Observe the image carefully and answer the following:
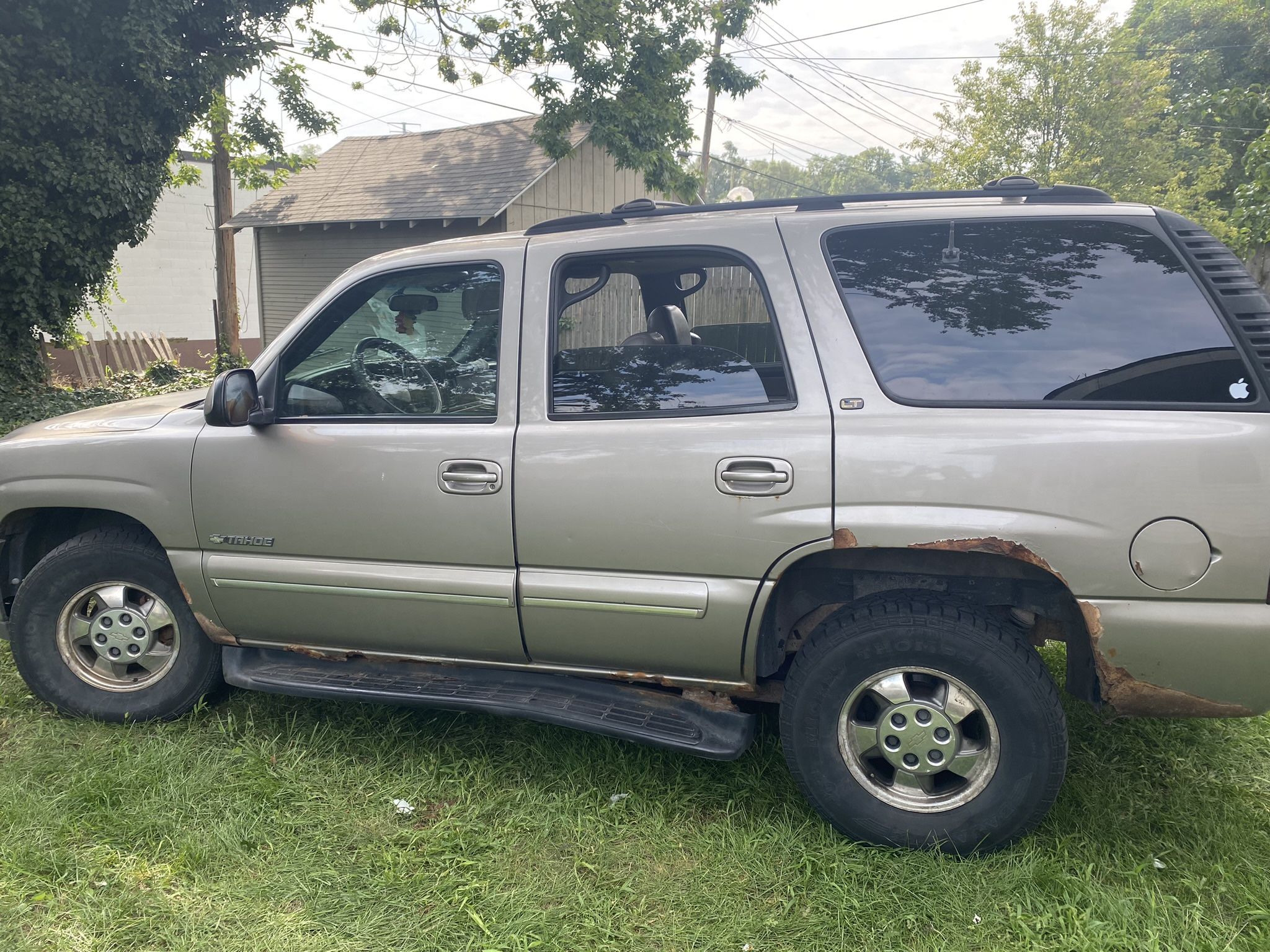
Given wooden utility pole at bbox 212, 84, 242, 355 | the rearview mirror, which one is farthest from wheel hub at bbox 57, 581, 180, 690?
wooden utility pole at bbox 212, 84, 242, 355

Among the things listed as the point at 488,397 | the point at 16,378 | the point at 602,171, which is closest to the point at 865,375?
the point at 488,397

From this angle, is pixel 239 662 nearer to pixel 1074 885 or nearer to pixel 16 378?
pixel 1074 885

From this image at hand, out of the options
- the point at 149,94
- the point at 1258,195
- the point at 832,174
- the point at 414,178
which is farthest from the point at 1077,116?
the point at 832,174

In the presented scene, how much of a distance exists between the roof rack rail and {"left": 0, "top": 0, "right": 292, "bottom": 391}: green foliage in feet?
32.3

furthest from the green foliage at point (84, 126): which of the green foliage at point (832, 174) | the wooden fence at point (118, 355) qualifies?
the green foliage at point (832, 174)

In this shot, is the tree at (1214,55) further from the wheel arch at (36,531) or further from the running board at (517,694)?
the wheel arch at (36,531)

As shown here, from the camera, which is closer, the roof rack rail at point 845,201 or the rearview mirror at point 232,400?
the roof rack rail at point 845,201

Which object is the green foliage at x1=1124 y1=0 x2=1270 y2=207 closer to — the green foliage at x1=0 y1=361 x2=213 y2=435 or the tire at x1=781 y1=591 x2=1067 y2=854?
the green foliage at x1=0 y1=361 x2=213 y2=435

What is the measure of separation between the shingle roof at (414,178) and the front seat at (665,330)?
39.8ft

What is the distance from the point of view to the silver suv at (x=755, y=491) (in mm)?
2580

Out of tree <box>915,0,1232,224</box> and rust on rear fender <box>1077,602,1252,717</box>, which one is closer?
rust on rear fender <box>1077,602,1252,717</box>

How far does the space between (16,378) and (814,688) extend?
1238cm

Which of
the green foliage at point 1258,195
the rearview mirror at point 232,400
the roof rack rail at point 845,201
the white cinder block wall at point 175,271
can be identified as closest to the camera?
the roof rack rail at point 845,201

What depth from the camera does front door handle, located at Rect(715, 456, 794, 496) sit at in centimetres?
279
